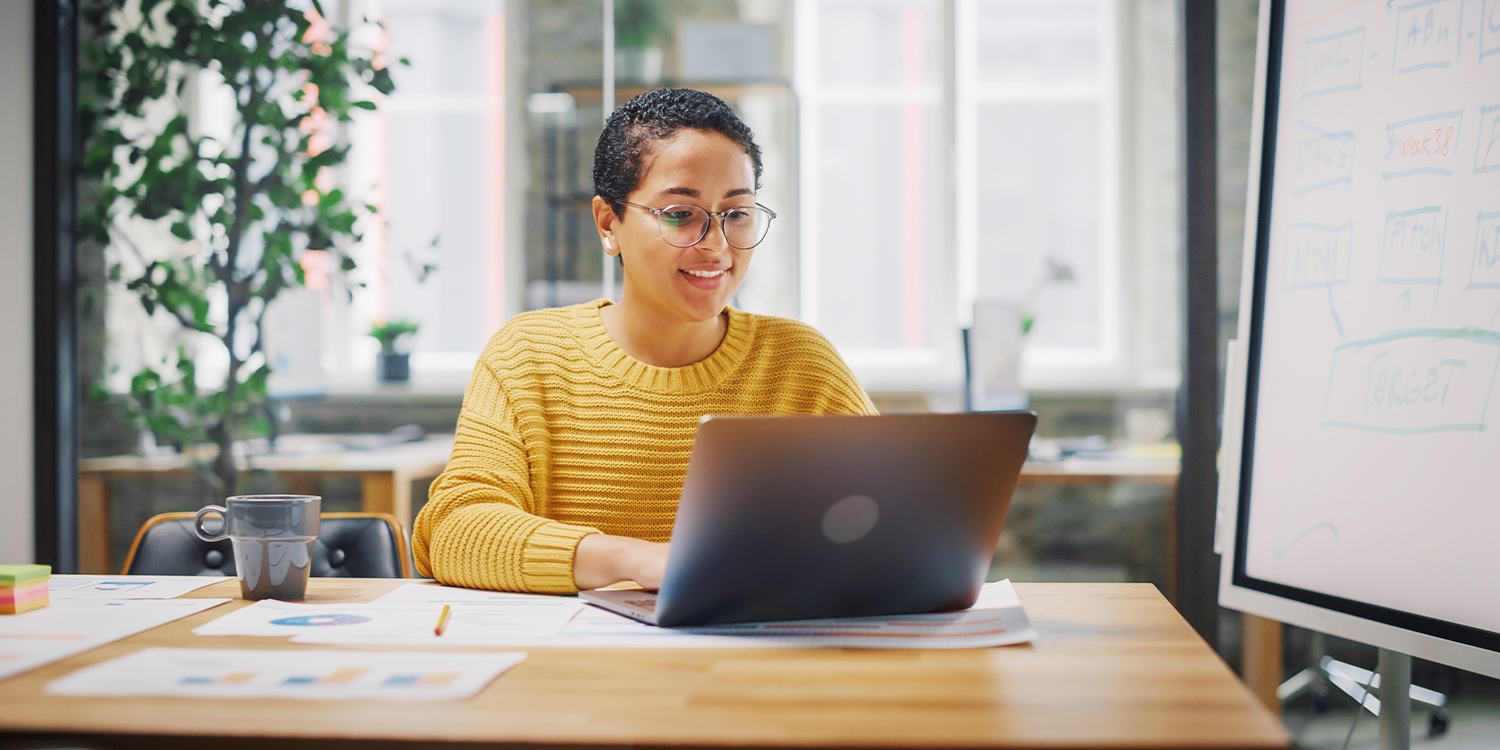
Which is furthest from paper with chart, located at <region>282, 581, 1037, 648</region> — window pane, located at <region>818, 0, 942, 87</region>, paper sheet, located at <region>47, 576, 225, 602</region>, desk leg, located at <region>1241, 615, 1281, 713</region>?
window pane, located at <region>818, 0, 942, 87</region>

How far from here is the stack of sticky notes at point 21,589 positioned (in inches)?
39.0

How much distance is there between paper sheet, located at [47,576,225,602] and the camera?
1.11 meters

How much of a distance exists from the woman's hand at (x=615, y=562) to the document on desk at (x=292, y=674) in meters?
0.23

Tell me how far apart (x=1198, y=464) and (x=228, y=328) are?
8.13ft

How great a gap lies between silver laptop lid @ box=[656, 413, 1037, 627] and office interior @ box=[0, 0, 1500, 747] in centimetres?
198

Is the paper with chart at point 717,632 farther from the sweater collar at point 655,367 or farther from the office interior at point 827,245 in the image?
the office interior at point 827,245

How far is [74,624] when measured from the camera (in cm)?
94

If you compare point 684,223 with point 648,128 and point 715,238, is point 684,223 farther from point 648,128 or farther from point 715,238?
point 648,128

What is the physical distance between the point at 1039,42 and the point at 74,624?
3.62 m

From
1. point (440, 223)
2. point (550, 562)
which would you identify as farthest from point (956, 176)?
point (550, 562)

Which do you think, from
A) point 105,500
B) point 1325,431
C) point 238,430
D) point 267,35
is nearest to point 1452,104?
point 1325,431

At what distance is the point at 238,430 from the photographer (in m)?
2.91

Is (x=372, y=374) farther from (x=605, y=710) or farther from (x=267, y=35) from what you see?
(x=605, y=710)

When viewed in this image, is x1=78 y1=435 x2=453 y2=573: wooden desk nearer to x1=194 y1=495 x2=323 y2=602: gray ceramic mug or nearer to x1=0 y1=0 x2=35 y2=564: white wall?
x1=0 y1=0 x2=35 y2=564: white wall
